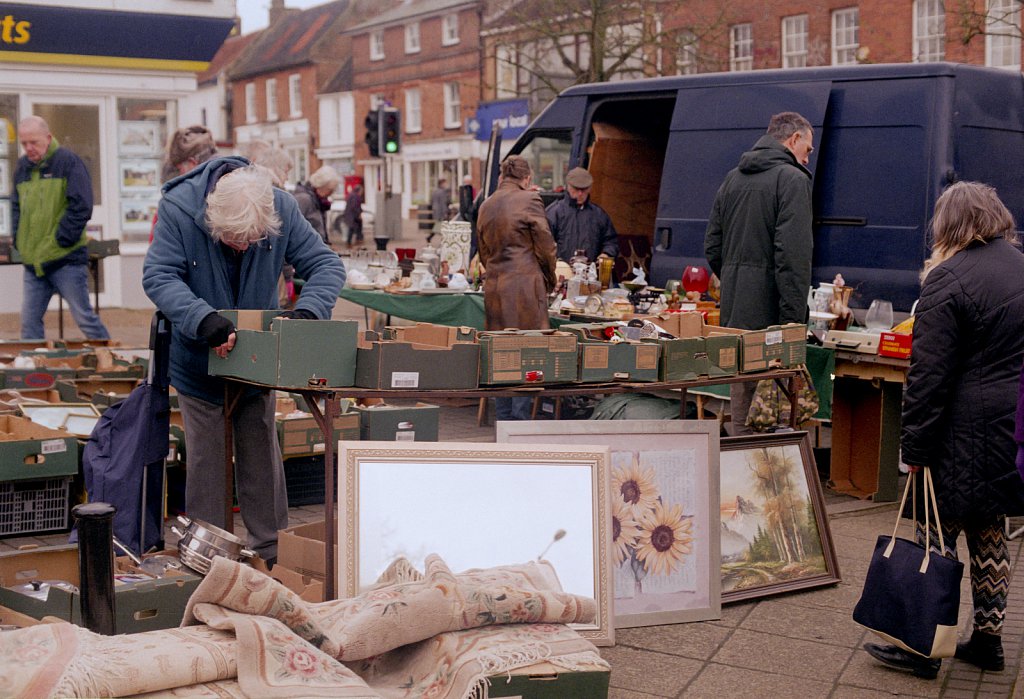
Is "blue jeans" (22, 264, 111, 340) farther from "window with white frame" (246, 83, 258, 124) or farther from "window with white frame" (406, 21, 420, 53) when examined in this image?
"window with white frame" (246, 83, 258, 124)

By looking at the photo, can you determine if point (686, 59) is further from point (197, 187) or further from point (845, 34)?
point (197, 187)

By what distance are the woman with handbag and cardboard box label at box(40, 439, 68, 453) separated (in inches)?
161

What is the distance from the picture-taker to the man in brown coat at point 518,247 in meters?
8.06

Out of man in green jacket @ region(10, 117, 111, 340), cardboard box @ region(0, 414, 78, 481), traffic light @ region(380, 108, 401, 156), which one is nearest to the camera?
cardboard box @ region(0, 414, 78, 481)

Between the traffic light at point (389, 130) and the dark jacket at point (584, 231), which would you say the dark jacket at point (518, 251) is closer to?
the dark jacket at point (584, 231)

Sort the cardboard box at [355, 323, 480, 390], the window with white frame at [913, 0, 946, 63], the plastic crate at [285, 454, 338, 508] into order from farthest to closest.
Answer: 1. the window with white frame at [913, 0, 946, 63]
2. the plastic crate at [285, 454, 338, 508]
3. the cardboard box at [355, 323, 480, 390]

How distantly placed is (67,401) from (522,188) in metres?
3.03

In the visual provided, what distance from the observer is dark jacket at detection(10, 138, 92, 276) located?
10.1 m

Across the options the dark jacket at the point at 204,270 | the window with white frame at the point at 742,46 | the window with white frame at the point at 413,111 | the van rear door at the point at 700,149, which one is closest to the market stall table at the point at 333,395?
the dark jacket at the point at 204,270

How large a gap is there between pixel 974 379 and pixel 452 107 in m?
47.4

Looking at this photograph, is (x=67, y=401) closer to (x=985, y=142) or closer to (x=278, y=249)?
(x=278, y=249)

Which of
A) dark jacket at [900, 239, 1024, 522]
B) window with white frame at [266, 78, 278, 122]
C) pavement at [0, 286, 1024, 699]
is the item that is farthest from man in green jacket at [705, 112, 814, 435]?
window with white frame at [266, 78, 278, 122]

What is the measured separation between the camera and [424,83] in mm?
51969

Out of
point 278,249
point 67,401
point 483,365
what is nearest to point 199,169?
point 278,249
